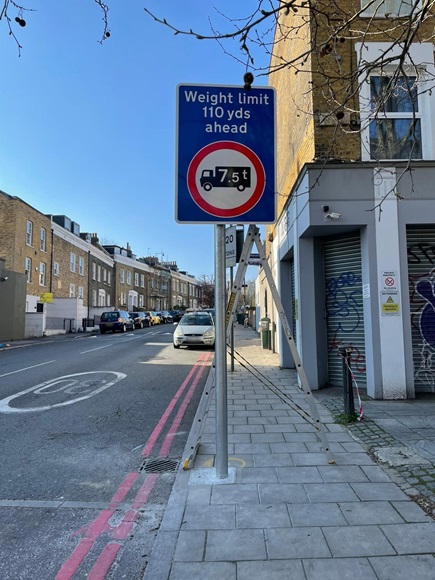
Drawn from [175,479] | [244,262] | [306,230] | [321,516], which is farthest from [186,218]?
[306,230]

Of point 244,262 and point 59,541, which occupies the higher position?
point 244,262

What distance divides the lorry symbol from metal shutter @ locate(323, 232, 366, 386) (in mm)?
4568

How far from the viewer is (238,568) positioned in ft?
8.32

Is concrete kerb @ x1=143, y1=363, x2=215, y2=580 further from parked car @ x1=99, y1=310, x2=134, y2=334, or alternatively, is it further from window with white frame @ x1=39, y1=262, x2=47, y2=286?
window with white frame @ x1=39, y1=262, x2=47, y2=286

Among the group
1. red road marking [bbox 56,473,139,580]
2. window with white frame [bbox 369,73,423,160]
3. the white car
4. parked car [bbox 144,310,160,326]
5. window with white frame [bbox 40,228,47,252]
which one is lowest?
red road marking [bbox 56,473,139,580]

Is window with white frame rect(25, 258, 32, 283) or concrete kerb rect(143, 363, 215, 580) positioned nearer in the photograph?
concrete kerb rect(143, 363, 215, 580)

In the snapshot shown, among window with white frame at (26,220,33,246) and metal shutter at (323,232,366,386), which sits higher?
window with white frame at (26,220,33,246)

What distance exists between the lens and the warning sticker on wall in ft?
23.4

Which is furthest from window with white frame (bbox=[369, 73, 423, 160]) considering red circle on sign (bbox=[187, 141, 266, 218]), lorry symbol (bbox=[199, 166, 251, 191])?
lorry symbol (bbox=[199, 166, 251, 191])

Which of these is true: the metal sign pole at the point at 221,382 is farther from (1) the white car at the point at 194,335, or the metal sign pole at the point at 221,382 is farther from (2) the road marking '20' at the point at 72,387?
(1) the white car at the point at 194,335

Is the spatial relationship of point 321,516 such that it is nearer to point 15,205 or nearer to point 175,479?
point 175,479

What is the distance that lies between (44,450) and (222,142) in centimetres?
413

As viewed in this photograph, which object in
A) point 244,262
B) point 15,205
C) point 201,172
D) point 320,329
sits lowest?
point 320,329

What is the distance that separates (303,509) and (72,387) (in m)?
6.64
